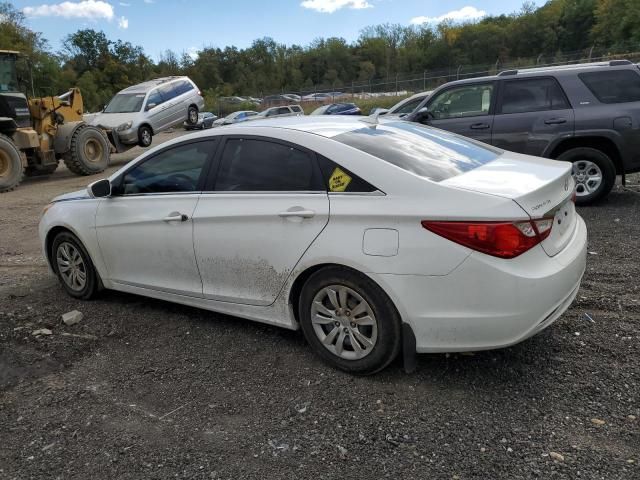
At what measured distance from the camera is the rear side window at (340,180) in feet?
10.9

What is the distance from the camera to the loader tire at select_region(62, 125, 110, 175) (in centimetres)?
1443

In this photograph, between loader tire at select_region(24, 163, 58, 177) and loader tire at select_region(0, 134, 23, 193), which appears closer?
loader tire at select_region(0, 134, 23, 193)

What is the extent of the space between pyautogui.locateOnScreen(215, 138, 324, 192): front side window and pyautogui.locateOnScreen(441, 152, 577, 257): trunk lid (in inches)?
35.8

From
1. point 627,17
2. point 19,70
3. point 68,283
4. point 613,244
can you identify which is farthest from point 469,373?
point 627,17

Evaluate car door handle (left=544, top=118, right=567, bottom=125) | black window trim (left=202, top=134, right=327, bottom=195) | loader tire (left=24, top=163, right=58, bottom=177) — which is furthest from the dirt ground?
loader tire (left=24, top=163, right=58, bottom=177)

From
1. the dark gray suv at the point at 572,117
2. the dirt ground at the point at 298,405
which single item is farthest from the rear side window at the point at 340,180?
the dark gray suv at the point at 572,117

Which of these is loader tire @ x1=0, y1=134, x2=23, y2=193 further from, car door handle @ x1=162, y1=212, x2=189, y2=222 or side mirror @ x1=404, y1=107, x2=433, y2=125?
car door handle @ x1=162, y1=212, x2=189, y2=222

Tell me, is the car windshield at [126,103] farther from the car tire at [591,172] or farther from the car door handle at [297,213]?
the car door handle at [297,213]

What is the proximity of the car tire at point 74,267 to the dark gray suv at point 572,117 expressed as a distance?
5461mm

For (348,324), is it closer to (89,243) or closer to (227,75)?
(89,243)

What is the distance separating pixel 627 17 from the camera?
2689 inches

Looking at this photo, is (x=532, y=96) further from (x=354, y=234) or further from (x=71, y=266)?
(x=71, y=266)

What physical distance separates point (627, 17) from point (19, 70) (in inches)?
2960

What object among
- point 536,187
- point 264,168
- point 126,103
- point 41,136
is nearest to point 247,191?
point 264,168
